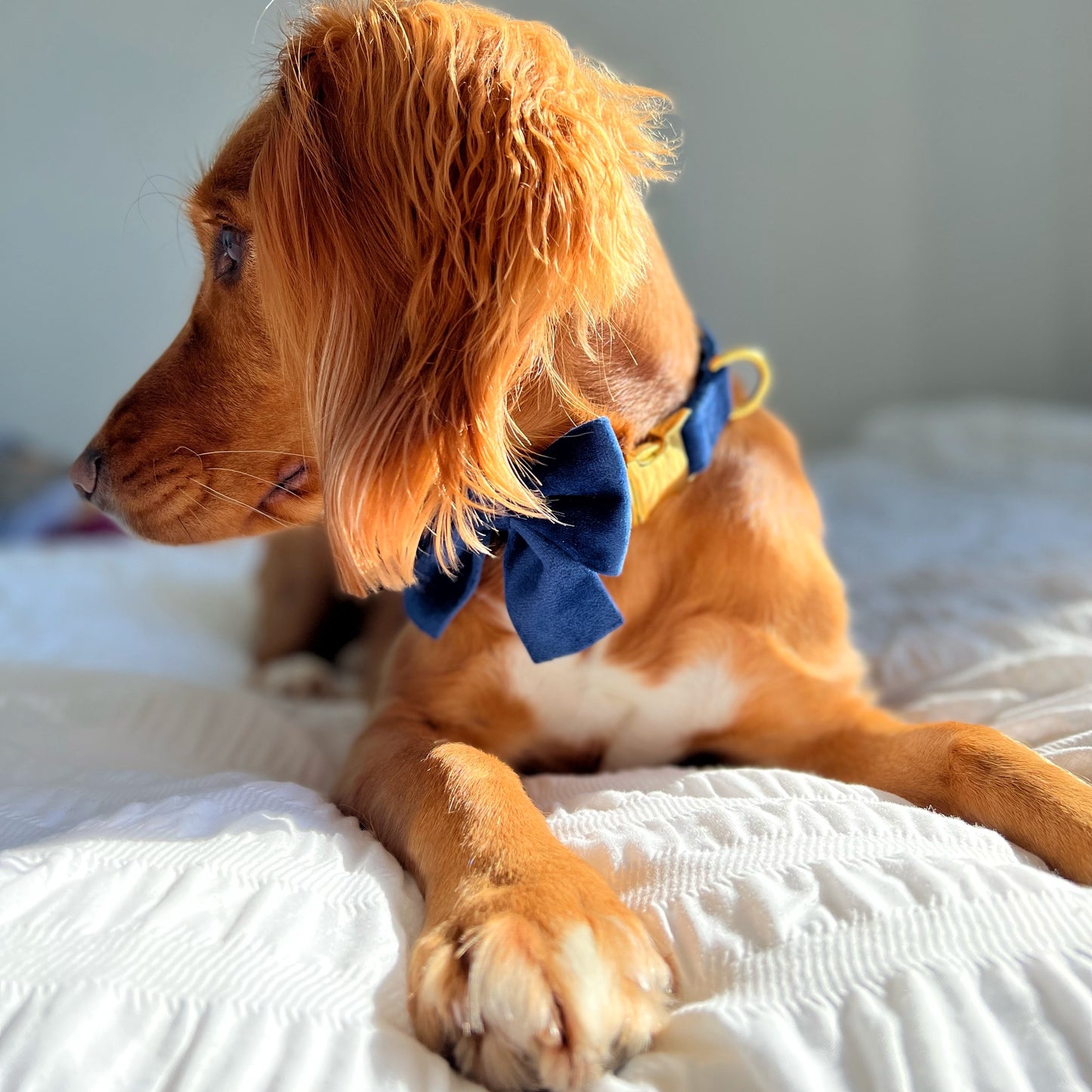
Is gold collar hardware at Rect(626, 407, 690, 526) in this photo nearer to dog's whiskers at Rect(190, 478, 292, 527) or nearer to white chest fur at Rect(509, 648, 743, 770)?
white chest fur at Rect(509, 648, 743, 770)

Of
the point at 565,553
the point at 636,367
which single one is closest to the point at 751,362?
the point at 636,367

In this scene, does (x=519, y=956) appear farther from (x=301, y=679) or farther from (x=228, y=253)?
(x=301, y=679)

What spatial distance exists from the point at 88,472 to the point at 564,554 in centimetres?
56

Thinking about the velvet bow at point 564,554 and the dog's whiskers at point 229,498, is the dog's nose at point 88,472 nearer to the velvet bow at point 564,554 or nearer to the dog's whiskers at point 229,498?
the dog's whiskers at point 229,498

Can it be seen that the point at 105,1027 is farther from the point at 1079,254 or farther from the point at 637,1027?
the point at 1079,254

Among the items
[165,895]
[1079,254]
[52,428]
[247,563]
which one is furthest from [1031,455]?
[52,428]

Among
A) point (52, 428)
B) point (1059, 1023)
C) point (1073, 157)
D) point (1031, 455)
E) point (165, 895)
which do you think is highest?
point (1073, 157)

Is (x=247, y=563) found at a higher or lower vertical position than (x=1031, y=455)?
lower

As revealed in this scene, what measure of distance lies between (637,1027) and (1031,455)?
2.56 metres

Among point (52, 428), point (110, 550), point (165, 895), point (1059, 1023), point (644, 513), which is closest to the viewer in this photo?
point (1059, 1023)

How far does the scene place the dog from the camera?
2.51ft

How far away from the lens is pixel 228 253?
1.01 m

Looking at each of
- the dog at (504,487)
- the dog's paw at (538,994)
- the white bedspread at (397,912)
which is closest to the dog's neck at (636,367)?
the dog at (504,487)

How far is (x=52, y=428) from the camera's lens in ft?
12.4
